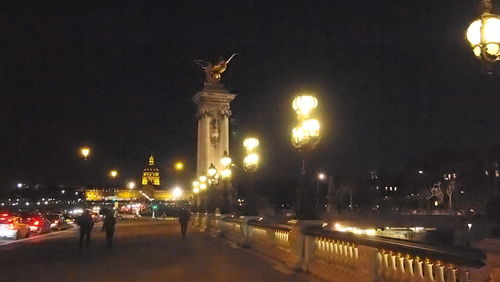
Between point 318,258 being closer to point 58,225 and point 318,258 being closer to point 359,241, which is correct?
point 359,241

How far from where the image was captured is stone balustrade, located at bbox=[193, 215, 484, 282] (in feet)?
27.0

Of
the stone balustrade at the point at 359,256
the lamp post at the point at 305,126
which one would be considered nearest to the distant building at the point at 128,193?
the lamp post at the point at 305,126

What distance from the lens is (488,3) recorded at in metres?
10.2

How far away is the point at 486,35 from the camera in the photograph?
9.93 m

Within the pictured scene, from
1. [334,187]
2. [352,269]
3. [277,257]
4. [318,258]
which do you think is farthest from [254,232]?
[334,187]

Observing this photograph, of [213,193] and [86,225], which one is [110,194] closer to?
[213,193]

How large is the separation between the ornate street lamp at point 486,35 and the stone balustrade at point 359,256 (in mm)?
3302

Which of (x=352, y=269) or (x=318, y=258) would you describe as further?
(x=318, y=258)

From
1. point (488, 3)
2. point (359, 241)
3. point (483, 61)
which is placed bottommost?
point (359, 241)

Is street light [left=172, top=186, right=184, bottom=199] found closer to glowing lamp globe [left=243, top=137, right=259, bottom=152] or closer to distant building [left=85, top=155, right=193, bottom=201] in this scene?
distant building [left=85, top=155, right=193, bottom=201]

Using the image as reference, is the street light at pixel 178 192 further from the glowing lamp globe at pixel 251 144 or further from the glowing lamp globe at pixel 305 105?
the glowing lamp globe at pixel 305 105

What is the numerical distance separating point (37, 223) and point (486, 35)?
40.1 metres

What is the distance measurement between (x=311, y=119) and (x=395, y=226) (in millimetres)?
42235

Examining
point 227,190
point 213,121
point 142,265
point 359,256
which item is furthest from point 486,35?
point 213,121
